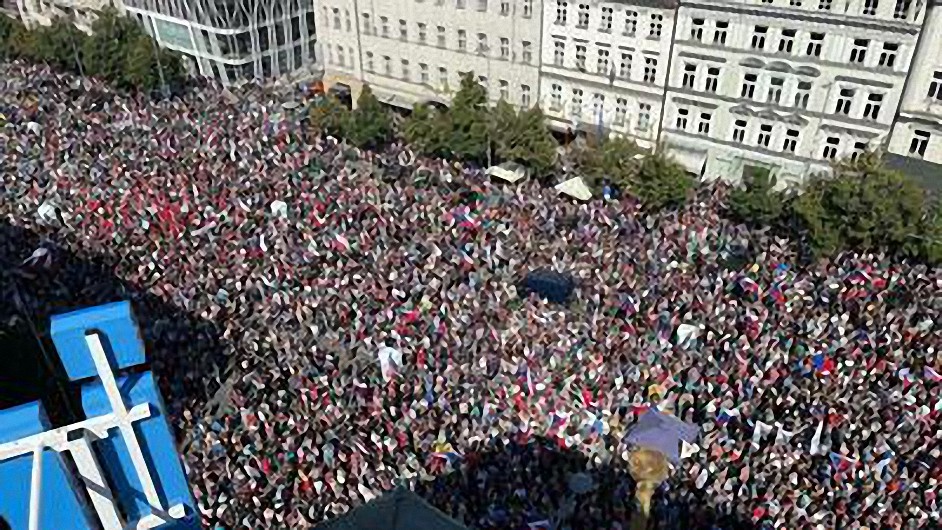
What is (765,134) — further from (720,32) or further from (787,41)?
(720,32)

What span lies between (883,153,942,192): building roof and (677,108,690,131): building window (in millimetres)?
6860

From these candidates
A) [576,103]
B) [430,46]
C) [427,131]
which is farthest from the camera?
[430,46]

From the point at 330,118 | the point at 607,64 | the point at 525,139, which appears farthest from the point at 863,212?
the point at 330,118

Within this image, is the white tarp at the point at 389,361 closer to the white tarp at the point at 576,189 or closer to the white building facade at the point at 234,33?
the white tarp at the point at 576,189

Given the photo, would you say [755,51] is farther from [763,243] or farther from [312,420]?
[312,420]

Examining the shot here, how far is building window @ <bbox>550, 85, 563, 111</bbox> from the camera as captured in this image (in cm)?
3172

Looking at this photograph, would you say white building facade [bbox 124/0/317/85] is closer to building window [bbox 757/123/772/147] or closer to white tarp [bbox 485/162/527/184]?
white tarp [bbox 485/162/527/184]

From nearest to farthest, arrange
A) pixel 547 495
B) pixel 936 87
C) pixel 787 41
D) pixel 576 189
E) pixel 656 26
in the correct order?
pixel 547 495 → pixel 936 87 → pixel 787 41 → pixel 576 189 → pixel 656 26

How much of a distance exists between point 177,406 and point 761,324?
13062 mm

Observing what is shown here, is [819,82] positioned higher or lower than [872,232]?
higher

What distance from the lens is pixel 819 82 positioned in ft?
84.7

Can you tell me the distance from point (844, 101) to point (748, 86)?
3.15m

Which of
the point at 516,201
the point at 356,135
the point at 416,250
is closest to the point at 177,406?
the point at 416,250

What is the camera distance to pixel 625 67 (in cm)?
2953
